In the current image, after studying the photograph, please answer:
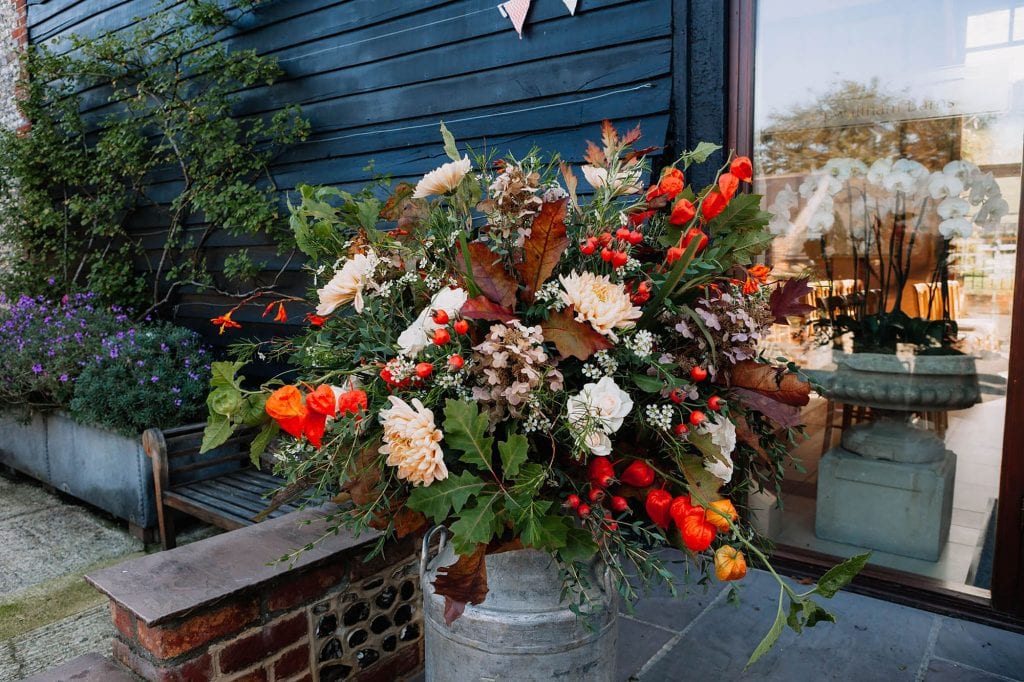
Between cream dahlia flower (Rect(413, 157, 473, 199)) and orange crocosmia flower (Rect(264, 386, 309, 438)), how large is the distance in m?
0.40

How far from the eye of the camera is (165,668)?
1401mm

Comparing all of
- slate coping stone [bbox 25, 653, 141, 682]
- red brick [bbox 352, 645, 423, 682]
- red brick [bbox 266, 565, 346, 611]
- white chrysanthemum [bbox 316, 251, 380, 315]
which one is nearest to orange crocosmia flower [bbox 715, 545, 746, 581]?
white chrysanthemum [bbox 316, 251, 380, 315]

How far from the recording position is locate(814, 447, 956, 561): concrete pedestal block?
8.04ft

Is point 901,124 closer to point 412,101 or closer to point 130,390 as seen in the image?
point 412,101

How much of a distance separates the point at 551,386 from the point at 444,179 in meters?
0.41

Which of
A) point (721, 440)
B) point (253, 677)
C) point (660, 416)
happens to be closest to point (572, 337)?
point (660, 416)

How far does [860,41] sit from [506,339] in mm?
2175

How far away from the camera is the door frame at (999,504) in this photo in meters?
2.22

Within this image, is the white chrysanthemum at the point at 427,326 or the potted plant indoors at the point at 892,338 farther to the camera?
the potted plant indoors at the point at 892,338

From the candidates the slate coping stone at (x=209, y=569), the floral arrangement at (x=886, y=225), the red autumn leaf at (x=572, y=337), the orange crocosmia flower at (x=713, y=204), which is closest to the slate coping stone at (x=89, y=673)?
the slate coping stone at (x=209, y=569)

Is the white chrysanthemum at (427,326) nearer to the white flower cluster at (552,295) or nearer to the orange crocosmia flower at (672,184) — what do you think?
the white flower cluster at (552,295)

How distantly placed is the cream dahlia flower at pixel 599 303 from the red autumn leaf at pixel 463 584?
368mm

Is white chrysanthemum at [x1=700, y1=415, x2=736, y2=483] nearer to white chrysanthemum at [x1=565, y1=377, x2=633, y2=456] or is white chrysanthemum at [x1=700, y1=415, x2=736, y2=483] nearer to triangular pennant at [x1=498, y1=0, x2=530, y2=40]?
white chrysanthemum at [x1=565, y1=377, x2=633, y2=456]

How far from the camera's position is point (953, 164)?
2344 mm
